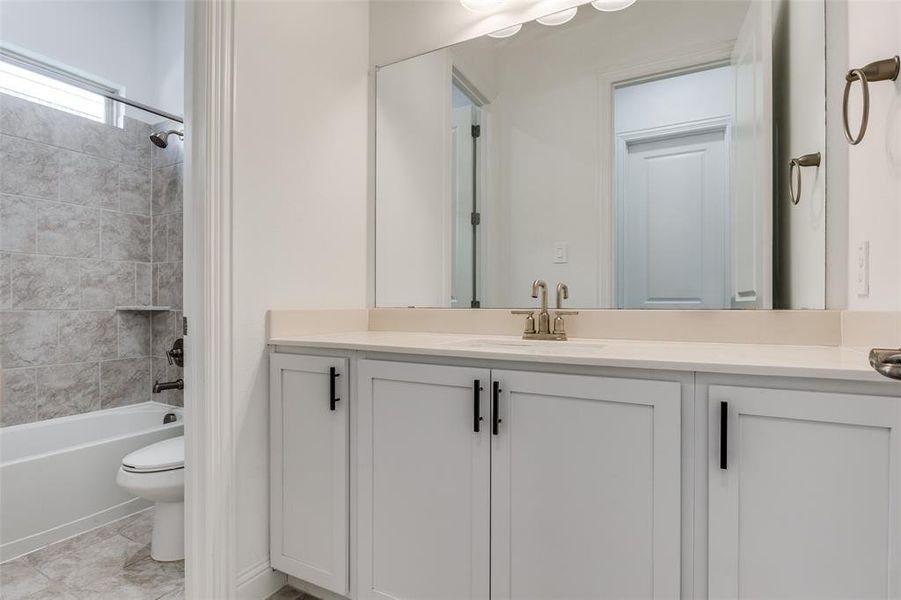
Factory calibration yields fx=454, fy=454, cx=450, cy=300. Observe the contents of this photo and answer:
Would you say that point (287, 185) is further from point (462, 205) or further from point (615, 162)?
point (615, 162)

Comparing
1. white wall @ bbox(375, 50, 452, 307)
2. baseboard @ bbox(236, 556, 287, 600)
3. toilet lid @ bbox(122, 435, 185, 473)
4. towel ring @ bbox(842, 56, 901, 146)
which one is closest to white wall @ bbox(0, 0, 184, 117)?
white wall @ bbox(375, 50, 452, 307)

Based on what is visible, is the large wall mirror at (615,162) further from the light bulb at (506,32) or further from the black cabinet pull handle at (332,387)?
the black cabinet pull handle at (332,387)

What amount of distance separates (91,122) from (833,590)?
348cm

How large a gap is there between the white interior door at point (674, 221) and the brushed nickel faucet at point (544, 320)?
20 cm

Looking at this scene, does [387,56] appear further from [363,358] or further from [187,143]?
[363,358]

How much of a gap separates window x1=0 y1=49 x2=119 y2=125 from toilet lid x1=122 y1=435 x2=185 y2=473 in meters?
1.85

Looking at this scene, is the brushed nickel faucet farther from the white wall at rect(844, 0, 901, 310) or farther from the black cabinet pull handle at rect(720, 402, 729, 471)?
the white wall at rect(844, 0, 901, 310)

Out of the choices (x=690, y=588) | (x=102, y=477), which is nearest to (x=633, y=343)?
(x=690, y=588)

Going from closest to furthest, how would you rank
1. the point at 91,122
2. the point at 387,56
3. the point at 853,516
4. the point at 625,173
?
the point at 853,516
the point at 625,173
the point at 387,56
the point at 91,122

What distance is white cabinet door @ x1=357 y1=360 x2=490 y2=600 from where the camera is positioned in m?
1.15

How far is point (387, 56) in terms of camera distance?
1.99 meters

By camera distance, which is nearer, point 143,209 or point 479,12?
point 479,12

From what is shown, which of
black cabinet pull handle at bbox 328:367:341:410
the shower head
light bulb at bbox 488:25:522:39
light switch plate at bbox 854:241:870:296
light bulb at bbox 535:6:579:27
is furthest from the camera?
the shower head

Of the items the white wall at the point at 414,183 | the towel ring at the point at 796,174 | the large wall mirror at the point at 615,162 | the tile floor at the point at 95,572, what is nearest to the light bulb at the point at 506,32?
the large wall mirror at the point at 615,162
